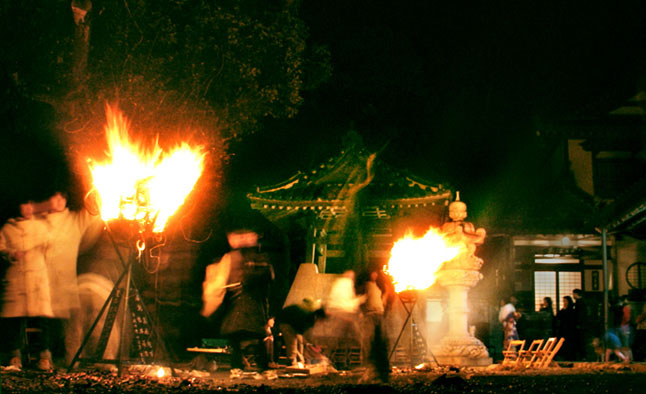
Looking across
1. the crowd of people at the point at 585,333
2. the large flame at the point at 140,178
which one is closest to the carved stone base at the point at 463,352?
the crowd of people at the point at 585,333

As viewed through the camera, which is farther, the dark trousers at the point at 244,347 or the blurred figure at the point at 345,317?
the blurred figure at the point at 345,317

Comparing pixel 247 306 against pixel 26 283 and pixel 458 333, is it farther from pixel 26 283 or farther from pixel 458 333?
pixel 458 333

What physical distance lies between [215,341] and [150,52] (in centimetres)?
628

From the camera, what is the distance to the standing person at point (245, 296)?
11.5 m

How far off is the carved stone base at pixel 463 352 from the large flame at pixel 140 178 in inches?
233

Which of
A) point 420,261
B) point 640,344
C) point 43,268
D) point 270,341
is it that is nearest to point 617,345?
point 640,344

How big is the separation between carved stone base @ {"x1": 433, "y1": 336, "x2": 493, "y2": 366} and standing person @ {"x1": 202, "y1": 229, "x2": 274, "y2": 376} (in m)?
3.70

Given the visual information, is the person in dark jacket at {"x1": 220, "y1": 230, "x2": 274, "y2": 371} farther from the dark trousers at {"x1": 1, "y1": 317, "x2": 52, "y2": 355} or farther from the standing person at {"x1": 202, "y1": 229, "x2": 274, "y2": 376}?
the dark trousers at {"x1": 1, "y1": 317, "x2": 52, "y2": 355}

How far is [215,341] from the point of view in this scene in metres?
14.6

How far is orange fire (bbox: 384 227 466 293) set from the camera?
513 inches

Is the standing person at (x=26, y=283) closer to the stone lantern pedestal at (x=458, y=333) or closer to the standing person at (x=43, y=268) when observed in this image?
the standing person at (x=43, y=268)

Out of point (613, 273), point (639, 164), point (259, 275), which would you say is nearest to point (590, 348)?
point (613, 273)

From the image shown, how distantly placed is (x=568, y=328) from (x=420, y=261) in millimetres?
4252

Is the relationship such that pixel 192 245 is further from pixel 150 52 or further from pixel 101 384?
pixel 101 384
